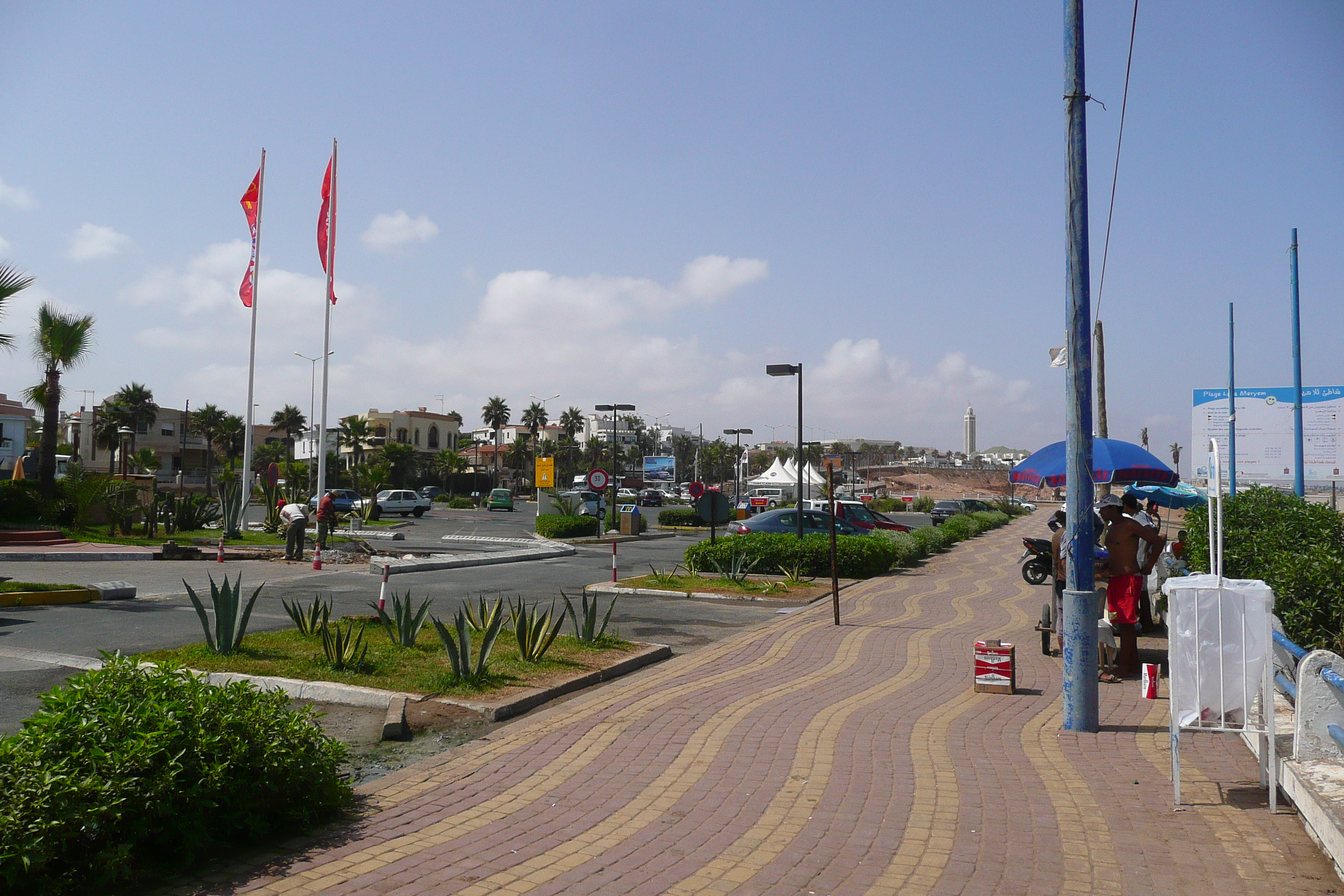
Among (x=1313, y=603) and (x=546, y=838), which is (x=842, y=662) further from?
(x=546, y=838)

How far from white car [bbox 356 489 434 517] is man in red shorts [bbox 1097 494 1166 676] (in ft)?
151

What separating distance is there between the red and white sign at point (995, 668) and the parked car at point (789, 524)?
1459 cm

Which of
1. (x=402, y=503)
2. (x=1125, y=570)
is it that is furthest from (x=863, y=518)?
(x=402, y=503)

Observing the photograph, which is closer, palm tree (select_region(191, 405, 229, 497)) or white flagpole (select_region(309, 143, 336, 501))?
white flagpole (select_region(309, 143, 336, 501))

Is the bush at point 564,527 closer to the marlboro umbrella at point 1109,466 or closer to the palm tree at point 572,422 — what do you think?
the marlboro umbrella at point 1109,466

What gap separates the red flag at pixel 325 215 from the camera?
1184 inches

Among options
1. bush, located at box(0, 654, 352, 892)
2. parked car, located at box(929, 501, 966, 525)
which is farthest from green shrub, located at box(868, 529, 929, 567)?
parked car, located at box(929, 501, 966, 525)

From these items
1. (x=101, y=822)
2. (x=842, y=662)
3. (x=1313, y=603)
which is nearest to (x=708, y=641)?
(x=842, y=662)

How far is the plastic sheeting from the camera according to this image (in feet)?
16.8

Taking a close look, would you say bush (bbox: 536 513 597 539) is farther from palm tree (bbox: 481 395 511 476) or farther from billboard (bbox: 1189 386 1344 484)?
palm tree (bbox: 481 395 511 476)

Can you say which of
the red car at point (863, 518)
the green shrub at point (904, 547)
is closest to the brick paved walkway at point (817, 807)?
the green shrub at point (904, 547)

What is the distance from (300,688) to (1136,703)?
278 inches

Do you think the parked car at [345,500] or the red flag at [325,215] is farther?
the parked car at [345,500]

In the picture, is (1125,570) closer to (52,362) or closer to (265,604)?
(265,604)
